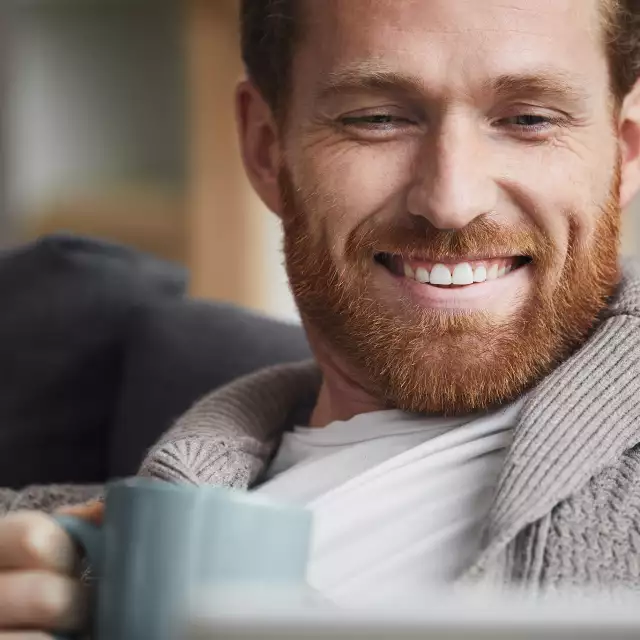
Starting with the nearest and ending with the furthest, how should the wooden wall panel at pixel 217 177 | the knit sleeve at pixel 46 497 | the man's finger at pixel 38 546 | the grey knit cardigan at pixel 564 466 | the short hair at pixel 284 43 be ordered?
the man's finger at pixel 38 546
the grey knit cardigan at pixel 564 466
the short hair at pixel 284 43
the knit sleeve at pixel 46 497
the wooden wall panel at pixel 217 177

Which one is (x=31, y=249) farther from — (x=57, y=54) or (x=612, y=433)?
(x=57, y=54)

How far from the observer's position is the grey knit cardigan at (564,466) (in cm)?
87

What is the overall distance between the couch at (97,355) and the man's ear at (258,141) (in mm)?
266

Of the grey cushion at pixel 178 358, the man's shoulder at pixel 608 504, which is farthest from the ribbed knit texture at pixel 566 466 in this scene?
the grey cushion at pixel 178 358

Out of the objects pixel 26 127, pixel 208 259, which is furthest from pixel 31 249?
pixel 26 127

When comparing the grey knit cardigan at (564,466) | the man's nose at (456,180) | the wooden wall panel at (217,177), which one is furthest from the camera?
the wooden wall panel at (217,177)

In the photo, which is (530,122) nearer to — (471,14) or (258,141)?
(471,14)

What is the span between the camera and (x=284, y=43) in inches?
47.6

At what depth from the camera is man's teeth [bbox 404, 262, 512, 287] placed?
105cm

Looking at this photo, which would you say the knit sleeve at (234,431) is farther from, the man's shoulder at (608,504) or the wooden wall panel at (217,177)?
the wooden wall panel at (217,177)

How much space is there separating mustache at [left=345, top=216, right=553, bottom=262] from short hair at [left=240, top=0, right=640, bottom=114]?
0.64ft

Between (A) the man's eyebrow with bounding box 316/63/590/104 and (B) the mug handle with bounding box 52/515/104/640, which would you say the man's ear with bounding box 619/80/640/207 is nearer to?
(A) the man's eyebrow with bounding box 316/63/590/104

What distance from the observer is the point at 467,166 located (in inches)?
39.3

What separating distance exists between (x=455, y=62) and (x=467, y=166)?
0.10 metres
